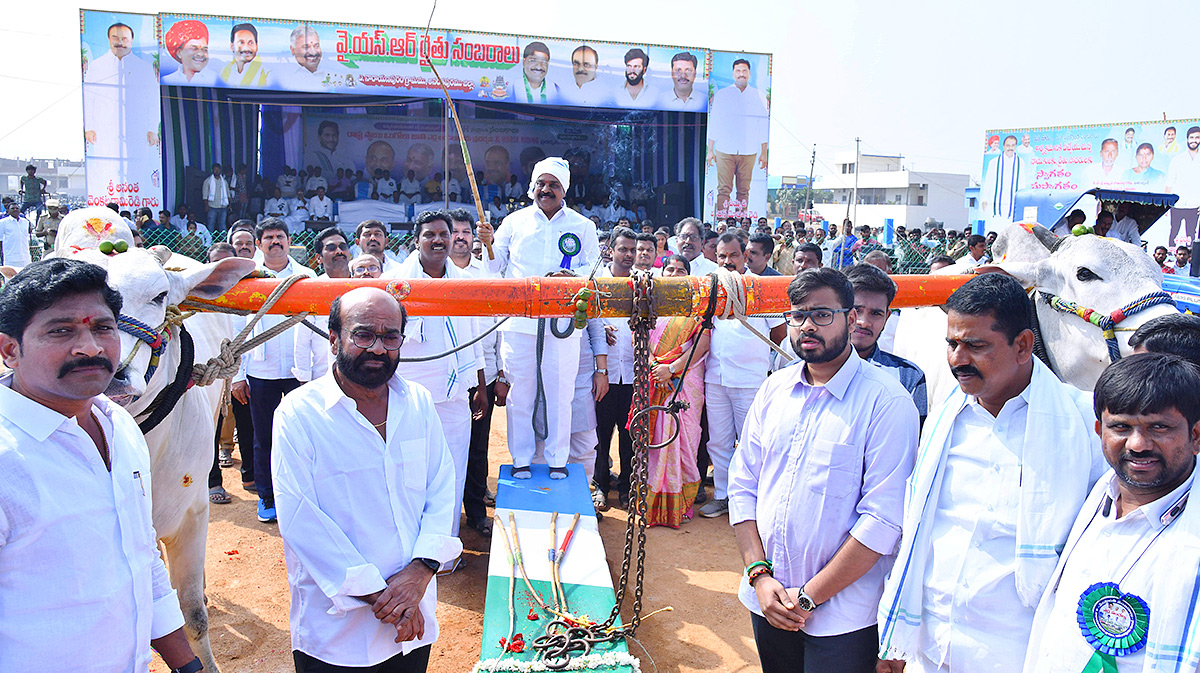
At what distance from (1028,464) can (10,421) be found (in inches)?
106

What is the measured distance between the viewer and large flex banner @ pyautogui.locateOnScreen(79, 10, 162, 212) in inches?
647

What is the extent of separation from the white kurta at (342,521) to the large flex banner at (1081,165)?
2415cm

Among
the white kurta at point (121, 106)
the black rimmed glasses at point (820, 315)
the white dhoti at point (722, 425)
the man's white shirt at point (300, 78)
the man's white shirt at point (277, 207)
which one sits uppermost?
the man's white shirt at point (300, 78)

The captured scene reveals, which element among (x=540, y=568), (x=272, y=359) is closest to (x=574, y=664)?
(x=540, y=568)

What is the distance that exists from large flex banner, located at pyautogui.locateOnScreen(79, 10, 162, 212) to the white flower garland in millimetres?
16962

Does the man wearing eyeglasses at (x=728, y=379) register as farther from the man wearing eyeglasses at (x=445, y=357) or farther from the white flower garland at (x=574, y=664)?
the white flower garland at (x=574, y=664)

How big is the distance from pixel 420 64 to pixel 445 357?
1525cm

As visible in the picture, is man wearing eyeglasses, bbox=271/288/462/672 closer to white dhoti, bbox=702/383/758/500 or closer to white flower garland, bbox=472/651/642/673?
white flower garland, bbox=472/651/642/673

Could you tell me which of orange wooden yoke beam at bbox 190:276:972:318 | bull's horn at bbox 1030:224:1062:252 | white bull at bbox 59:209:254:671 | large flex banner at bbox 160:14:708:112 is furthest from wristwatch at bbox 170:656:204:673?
large flex banner at bbox 160:14:708:112

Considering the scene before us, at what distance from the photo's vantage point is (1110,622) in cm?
183

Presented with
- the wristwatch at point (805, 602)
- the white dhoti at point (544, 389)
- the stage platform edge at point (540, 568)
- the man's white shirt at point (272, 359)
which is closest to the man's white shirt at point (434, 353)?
the white dhoti at point (544, 389)

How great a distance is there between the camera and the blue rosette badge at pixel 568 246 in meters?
5.60

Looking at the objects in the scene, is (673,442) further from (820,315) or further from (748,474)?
(820,315)

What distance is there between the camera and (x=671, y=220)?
21.9 m
